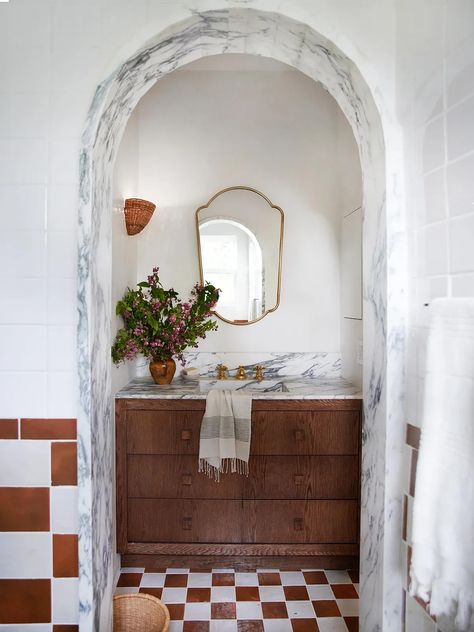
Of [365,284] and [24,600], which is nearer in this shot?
[24,600]

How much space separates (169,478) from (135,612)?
0.60m

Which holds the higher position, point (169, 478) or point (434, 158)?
point (434, 158)

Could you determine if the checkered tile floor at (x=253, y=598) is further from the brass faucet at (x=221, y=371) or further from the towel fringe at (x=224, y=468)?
the brass faucet at (x=221, y=371)

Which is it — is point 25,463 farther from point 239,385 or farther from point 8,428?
point 239,385

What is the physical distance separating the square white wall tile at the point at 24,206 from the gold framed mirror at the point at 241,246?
1512 mm

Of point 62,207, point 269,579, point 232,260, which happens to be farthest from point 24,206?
point 269,579

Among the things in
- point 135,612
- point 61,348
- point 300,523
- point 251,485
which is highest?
point 61,348

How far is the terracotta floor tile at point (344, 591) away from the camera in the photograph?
86.4 inches

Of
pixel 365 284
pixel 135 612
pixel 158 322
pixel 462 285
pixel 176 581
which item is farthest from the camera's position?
pixel 158 322

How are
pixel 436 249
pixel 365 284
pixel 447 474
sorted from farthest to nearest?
1. pixel 365 284
2. pixel 436 249
3. pixel 447 474

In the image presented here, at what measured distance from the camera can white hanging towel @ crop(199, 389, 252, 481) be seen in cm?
226

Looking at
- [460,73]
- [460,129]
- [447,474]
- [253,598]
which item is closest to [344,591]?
[253,598]

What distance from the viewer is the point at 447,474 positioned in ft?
3.17

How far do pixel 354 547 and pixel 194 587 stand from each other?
0.78 metres
